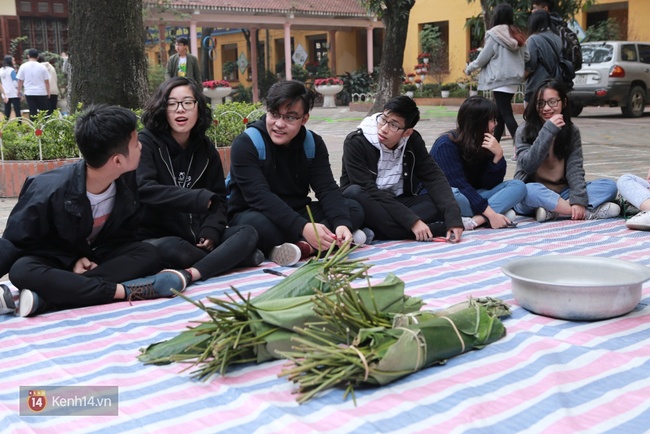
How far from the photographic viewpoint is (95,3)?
6.32 m

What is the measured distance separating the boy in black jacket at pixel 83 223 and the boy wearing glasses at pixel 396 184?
1.54m

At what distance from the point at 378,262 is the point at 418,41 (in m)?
22.9

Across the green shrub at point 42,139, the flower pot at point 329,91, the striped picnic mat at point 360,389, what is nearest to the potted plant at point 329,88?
the flower pot at point 329,91

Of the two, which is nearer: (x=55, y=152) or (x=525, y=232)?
(x=525, y=232)

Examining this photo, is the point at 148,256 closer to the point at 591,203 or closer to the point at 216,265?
the point at 216,265

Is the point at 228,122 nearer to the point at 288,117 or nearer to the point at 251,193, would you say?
the point at 251,193

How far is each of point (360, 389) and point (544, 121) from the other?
3297 millimetres

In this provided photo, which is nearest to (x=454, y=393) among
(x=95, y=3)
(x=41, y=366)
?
(x=41, y=366)

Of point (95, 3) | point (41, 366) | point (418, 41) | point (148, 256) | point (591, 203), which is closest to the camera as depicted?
point (41, 366)

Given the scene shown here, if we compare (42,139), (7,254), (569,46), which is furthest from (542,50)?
(7,254)

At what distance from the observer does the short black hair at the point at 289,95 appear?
3688 millimetres

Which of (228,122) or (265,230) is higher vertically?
(228,122)

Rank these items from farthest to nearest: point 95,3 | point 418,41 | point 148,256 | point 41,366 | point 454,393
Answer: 1. point 418,41
2. point 95,3
3. point 148,256
4. point 41,366
5. point 454,393

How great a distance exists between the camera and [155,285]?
3.38 m
